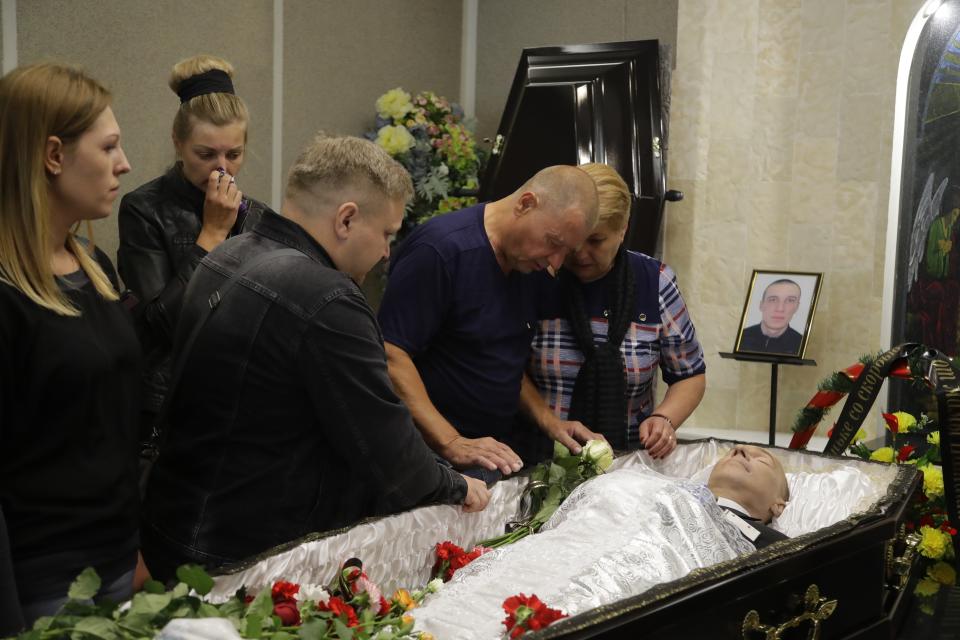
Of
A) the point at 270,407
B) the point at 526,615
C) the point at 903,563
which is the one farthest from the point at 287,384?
the point at 903,563

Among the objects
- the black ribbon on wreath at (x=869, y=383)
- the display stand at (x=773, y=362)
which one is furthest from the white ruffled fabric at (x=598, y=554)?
the display stand at (x=773, y=362)

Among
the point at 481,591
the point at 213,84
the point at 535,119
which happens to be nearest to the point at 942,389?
the point at 481,591

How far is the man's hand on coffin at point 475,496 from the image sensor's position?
94.1 inches

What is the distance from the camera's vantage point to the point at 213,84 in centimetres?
285

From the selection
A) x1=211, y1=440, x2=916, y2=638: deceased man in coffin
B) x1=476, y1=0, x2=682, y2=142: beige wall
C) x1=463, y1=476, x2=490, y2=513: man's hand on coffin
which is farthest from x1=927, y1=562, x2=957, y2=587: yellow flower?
x1=476, y1=0, x2=682, y2=142: beige wall

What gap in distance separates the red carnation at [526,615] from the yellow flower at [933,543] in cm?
146

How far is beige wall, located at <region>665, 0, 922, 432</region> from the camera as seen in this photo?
554cm

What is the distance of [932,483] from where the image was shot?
9.57 feet

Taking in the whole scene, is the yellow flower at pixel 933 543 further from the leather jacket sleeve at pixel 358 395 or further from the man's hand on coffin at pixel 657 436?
the leather jacket sleeve at pixel 358 395

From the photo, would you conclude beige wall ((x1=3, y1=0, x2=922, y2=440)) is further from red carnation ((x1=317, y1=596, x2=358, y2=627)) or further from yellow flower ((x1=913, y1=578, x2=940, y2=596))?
red carnation ((x1=317, y1=596, x2=358, y2=627))

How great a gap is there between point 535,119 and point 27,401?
13.5 ft

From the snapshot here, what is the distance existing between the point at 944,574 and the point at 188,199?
90.5 inches

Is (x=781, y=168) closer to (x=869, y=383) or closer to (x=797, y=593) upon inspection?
(x=869, y=383)

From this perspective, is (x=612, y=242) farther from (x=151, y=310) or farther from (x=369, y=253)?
(x=151, y=310)
